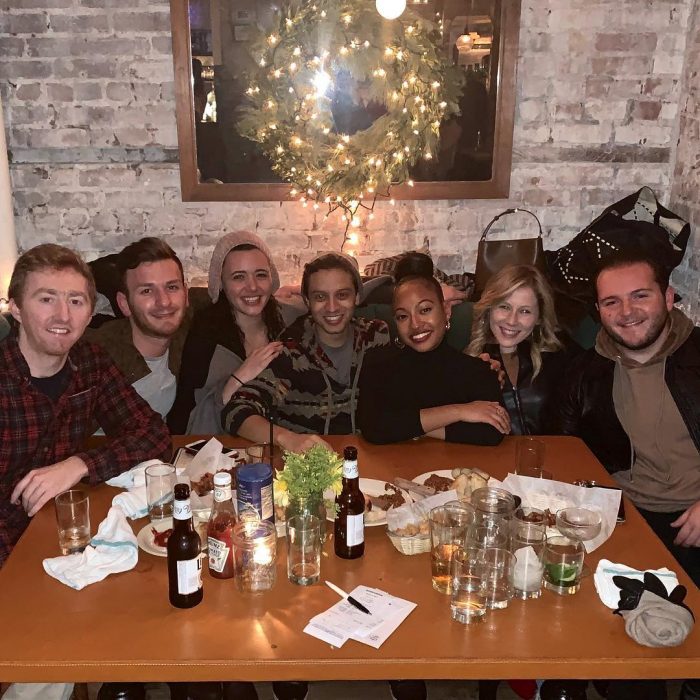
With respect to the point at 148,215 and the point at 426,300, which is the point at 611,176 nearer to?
the point at 426,300

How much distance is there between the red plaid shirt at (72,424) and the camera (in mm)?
2102

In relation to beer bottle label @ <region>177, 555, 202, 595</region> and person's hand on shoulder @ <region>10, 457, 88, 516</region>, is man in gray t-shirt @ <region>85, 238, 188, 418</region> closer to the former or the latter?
person's hand on shoulder @ <region>10, 457, 88, 516</region>

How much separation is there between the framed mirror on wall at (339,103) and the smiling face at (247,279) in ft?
3.46

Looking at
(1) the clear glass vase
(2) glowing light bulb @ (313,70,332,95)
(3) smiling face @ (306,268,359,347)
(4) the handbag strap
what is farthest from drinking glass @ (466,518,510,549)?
(2) glowing light bulb @ (313,70,332,95)

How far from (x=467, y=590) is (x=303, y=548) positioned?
380 mm

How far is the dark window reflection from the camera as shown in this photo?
382 centimetres

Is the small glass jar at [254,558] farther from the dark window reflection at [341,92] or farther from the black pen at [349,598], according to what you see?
the dark window reflection at [341,92]

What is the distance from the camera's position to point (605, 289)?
2.47 meters

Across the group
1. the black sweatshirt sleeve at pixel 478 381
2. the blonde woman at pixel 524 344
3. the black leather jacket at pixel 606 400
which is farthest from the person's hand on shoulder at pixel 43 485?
the black leather jacket at pixel 606 400

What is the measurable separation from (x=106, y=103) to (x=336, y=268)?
200 centimetres

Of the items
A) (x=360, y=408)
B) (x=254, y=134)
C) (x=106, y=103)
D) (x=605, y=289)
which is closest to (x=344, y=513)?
(x=360, y=408)

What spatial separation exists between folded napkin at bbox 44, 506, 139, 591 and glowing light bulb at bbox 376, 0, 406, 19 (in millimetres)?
2958

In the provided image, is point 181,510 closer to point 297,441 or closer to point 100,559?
point 100,559

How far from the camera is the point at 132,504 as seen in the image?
1878 mm
